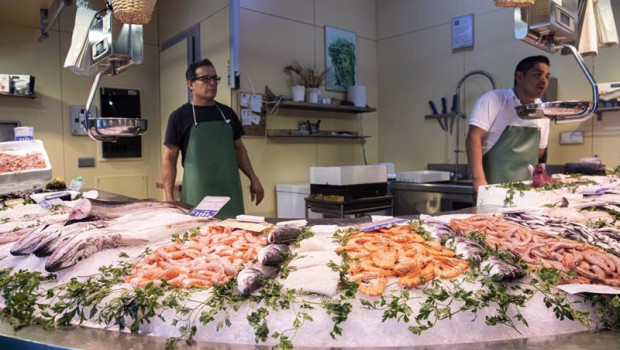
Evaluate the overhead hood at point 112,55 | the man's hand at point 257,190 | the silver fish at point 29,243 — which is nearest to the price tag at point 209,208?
the overhead hood at point 112,55

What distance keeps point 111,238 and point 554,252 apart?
4.69ft

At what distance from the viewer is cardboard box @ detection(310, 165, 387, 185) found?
3.98 meters

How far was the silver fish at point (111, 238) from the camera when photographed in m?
1.28

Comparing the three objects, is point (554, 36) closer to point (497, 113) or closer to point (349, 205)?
point (497, 113)

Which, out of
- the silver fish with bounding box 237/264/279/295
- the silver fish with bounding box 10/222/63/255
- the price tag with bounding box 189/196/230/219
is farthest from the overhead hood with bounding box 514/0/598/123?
the silver fish with bounding box 10/222/63/255

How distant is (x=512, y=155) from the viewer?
333cm

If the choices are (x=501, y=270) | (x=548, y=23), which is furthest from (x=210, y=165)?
(x=501, y=270)

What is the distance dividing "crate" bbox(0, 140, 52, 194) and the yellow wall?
4.25 m

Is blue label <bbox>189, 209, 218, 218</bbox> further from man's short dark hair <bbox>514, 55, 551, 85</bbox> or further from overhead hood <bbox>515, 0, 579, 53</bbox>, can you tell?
man's short dark hair <bbox>514, 55, 551, 85</bbox>

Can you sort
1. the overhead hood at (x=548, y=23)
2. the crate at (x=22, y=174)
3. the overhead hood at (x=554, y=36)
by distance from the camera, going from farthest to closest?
the crate at (x=22, y=174)
the overhead hood at (x=548, y=23)
the overhead hood at (x=554, y=36)

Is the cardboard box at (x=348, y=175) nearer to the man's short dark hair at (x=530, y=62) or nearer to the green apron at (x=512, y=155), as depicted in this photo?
the green apron at (x=512, y=155)

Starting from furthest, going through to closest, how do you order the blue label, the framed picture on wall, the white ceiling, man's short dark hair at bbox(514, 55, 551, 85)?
1. the framed picture on wall
2. the white ceiling
3. man's short dark hair at bbox(514, 55, 551, 85)
4. the blue label

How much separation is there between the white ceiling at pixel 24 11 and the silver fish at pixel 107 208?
3.54 metres

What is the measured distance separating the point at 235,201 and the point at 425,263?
250cm
